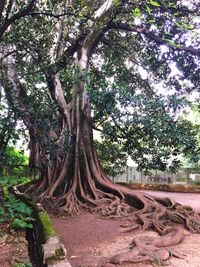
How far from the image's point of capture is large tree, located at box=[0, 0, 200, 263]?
24.3ft

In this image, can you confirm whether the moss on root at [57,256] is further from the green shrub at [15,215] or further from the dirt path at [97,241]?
the green shrub at [15,215]

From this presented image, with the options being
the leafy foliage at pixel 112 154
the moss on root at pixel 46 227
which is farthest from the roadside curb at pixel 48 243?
the leafy foliage at pixel 112 154

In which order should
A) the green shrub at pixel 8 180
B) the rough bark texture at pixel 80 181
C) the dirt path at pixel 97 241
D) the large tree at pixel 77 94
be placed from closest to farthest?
1. the dirt path at pixel 97 241
2. the large tree at pixel 77 94
3. the rough bark texture at pixel 80 181
4. the green shrub at pixel 8 180

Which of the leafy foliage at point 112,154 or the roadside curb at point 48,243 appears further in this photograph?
the leafy foliage at point 112,154

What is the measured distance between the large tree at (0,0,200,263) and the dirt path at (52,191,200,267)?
384 millimetres

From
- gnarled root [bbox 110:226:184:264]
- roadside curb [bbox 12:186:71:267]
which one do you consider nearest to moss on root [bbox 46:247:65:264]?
roadside curb [bbox 12:186:71:267]

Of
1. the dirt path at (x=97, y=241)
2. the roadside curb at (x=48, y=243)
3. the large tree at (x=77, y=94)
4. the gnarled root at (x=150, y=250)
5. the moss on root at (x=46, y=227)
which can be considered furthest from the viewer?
the large tree at (x=77, y=94)

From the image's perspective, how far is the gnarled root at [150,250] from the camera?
5.91 m

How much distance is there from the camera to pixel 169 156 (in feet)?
35.2

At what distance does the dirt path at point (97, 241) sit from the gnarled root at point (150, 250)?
5.5 inches

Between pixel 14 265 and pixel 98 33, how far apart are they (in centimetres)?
886

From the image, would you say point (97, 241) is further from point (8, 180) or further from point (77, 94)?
point (77, 94)

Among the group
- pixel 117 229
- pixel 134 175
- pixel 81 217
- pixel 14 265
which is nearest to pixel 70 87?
pixel 81 217

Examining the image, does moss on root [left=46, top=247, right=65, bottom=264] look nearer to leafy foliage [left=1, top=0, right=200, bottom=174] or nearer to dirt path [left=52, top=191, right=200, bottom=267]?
dirt path [left=52, top=191, right=200, bottom=267]
